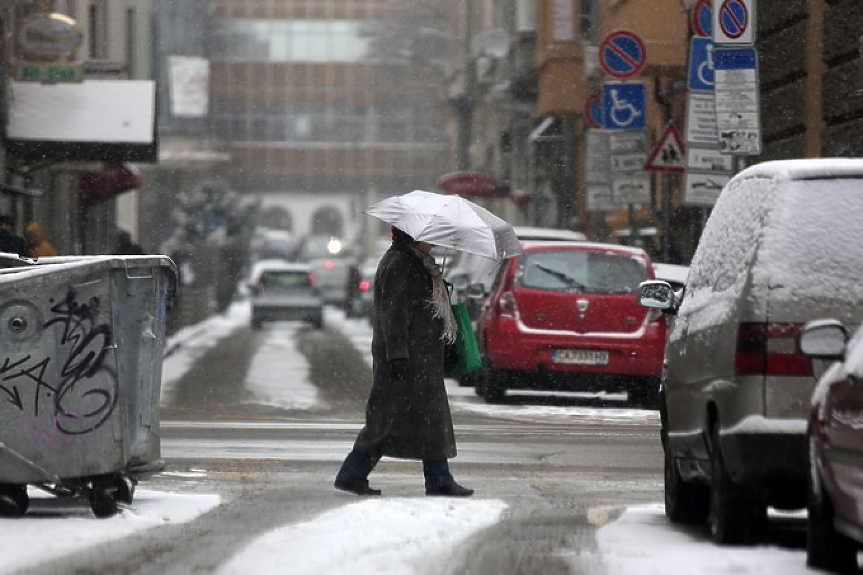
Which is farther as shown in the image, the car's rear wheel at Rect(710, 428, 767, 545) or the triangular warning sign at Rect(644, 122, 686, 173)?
the triangular warning sign at Rect(644, 122, 686, 173)

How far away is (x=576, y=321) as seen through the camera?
20766 millimetres

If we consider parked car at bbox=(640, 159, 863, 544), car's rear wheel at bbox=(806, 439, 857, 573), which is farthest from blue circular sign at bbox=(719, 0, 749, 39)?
car's rear wheel at bbox=(806, 439, 857, 573)

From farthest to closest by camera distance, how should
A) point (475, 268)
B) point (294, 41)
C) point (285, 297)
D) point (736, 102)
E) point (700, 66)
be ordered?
point (294, 41), point (285, 297), point (475, 268), point (700, 66), point (736, 102)

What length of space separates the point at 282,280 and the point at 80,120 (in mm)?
21038

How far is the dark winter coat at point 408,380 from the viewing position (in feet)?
37.1

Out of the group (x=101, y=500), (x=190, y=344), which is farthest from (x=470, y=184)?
(x=101, y=500)

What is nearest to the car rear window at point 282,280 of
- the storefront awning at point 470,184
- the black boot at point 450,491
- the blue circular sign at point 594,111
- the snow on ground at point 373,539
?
the storefront awning at point 470,184

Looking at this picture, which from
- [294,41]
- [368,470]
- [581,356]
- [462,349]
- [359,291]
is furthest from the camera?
[294,41]

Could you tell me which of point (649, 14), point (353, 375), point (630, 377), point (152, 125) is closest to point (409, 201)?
point (630, 377)

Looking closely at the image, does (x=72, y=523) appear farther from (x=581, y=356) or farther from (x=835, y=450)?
(x=581, y=356)

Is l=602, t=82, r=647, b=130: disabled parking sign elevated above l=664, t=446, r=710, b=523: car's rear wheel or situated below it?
above

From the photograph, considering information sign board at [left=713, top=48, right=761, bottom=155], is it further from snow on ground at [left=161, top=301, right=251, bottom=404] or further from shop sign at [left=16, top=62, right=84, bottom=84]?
shop sign at [left=16, top=62, right=84, bottom=84]

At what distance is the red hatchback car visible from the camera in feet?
68.0

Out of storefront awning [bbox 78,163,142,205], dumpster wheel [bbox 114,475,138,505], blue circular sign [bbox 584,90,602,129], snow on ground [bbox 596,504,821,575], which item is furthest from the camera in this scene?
storefront awning [bbox 78,163,142,205]
